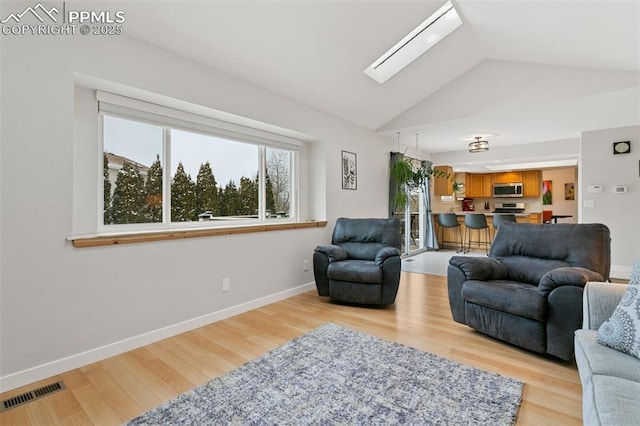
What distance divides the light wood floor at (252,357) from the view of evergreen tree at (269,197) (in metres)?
1.22

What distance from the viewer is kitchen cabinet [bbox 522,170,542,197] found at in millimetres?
8445

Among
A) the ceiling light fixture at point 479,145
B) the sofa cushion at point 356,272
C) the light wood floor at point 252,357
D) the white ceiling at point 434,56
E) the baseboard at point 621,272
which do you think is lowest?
the light wood floor at point 252,357

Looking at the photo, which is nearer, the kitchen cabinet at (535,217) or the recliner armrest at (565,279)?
the recliner armrest at (565,279)

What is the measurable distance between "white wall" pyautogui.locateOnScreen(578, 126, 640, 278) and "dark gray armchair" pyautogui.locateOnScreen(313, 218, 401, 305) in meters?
3.60

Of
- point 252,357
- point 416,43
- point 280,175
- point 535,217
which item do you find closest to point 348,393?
point 252,357

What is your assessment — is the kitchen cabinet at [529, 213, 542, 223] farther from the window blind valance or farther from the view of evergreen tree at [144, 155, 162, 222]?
the view of evergreen tree at [144, 155, 162, 222]

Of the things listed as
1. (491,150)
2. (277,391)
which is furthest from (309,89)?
(491,150)

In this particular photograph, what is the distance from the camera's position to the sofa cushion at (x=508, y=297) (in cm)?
214

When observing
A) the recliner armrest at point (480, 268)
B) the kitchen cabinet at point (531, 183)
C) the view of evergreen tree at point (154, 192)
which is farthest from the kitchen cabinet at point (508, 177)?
the view of evergreen tree at point (154, 192)

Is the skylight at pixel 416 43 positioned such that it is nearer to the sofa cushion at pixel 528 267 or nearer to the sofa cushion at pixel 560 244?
the sofa cushion at pixel 560 244

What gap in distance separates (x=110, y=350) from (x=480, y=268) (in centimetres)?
300

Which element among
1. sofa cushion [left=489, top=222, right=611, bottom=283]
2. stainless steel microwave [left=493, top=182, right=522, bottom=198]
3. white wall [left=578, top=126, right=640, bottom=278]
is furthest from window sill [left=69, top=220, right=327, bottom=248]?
stainless steel microwave [left=493, top=182, right=522, bottom=198]

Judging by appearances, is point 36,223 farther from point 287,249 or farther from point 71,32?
point 287,249

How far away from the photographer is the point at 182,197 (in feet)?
9.98
